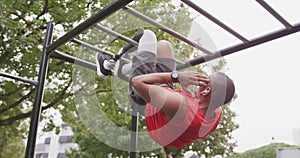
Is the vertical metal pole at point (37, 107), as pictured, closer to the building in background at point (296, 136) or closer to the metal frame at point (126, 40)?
the metal frame at point (126, 40)

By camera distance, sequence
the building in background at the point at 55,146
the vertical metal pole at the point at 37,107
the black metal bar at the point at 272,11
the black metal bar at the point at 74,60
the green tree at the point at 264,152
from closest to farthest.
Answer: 1. the black metal bar at the point at 272,11
2. the vertical metal pole at the point at 37,107
3. the black metal bar at the point at 74,60
4. the green tree at the point at 264,152
5. the building in background at the point at 55,146

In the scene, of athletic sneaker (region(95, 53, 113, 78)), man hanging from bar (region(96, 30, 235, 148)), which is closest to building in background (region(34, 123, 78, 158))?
athletic sneaker (region(95, 53, 113, 78))

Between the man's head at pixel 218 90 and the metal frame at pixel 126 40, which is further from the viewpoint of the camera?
the metal frame at pixel 126 40

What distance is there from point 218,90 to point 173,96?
201 mm

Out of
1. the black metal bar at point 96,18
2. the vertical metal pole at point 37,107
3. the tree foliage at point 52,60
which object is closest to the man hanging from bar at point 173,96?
the black metal bar at point 96,18

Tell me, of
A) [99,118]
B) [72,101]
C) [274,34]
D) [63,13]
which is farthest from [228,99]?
[72,101]

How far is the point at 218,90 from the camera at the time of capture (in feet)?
4.80

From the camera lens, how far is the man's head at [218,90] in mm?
1458

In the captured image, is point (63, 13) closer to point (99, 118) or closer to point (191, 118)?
point (99, 118)

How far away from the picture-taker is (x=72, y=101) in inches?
182

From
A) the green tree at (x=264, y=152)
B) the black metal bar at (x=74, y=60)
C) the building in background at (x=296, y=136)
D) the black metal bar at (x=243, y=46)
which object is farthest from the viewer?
the green tree at (x=264, y=152)

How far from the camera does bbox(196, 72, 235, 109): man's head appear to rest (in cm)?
146

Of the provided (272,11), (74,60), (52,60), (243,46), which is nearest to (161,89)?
(272,11)

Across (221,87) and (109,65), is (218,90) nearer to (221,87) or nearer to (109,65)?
(221,87)
